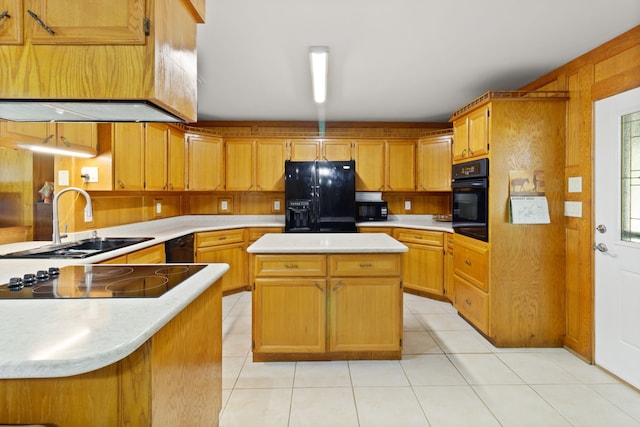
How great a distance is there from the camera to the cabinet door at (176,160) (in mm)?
3865

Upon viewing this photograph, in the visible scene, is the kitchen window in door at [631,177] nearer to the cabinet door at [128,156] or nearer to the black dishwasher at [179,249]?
the black dishwasher at [179,249]

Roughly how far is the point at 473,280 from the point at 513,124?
140 centimetres

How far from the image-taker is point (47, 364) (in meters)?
0.74

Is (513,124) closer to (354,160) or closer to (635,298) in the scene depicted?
(635,298)

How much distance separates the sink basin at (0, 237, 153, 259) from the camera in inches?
83.2

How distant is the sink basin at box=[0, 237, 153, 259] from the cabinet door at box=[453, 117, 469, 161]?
3.09 metres

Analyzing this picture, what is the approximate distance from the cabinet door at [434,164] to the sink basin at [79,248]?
3.44 metres

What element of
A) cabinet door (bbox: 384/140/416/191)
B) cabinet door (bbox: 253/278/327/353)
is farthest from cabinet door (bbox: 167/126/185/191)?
cabinet door (bbox: 384/140/416/191)

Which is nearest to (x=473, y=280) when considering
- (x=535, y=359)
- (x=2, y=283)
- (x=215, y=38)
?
(x=535, y=359)

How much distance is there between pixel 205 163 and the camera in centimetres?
440

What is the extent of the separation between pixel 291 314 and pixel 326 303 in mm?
269

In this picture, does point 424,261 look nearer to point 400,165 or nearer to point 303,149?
point 400,165

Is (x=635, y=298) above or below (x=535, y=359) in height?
above

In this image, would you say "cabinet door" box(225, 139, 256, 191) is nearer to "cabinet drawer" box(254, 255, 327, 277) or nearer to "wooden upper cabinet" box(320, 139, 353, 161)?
"wooden upper cabinet" box(320, 139, 353, 161)
